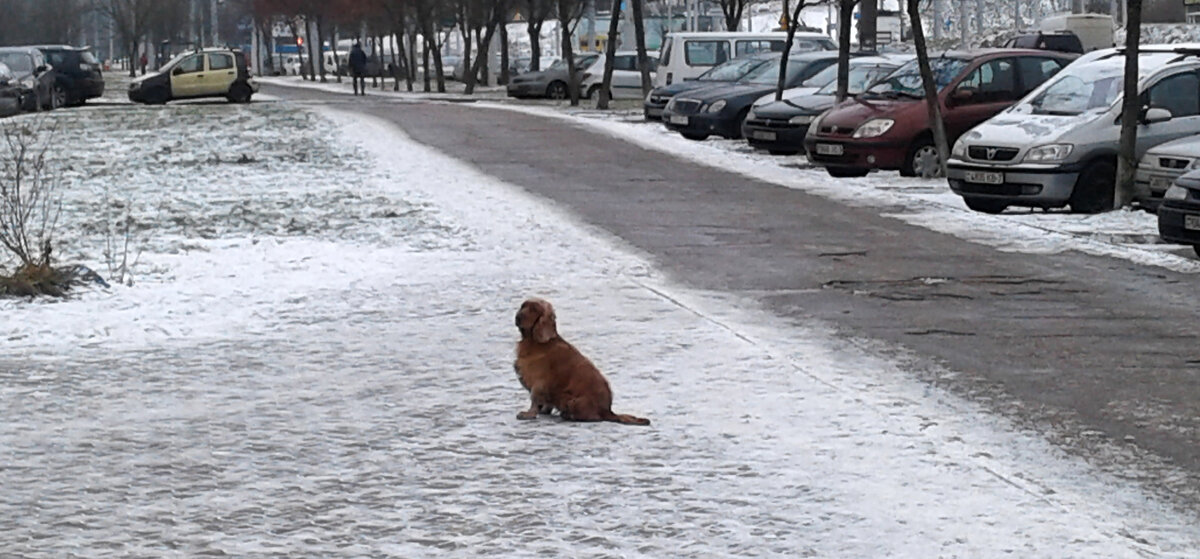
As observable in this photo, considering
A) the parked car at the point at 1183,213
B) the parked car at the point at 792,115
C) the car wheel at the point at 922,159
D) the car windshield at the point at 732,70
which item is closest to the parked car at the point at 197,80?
the car windshield at the point at 732,70

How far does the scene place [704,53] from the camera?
122 feet

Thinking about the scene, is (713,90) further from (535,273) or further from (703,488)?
(703,488)

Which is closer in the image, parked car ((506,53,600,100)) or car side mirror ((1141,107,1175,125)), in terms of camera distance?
car side mirror ((1141,107,1175,125))

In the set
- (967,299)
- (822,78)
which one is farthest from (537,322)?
(822,78)

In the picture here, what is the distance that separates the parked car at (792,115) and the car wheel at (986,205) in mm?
6538

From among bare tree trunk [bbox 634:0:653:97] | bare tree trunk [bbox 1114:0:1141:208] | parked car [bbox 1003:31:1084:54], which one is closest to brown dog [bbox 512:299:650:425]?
bare tree trunk [bbox 1114:0:1141:208]

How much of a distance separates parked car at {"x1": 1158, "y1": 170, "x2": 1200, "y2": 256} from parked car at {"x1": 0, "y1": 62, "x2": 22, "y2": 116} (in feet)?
92.6

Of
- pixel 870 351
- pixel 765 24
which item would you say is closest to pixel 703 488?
pixel 870 351

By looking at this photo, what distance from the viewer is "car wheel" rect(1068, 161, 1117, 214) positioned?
55.5 feet

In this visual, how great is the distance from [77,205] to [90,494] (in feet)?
39.4

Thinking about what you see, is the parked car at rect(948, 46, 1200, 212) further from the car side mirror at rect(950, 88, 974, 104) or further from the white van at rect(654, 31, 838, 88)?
the white van at rect(654, 31, 838, 88)

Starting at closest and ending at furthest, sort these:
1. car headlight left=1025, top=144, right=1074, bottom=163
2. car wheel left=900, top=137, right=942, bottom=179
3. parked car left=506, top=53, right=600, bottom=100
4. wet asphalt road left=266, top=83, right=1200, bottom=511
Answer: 1. wet asphalt road left=266, top=83, right=1200, bottom=511
2. car headlight left=1025, top=144, right=1074, bottom=163
3. car wheel left=900, top=137, right=942, bottom=179
4. parked car left=506, top=53, right=600, bottom=100

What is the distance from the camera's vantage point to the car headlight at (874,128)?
20.9 meters

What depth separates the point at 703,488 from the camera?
6480 millimetres
